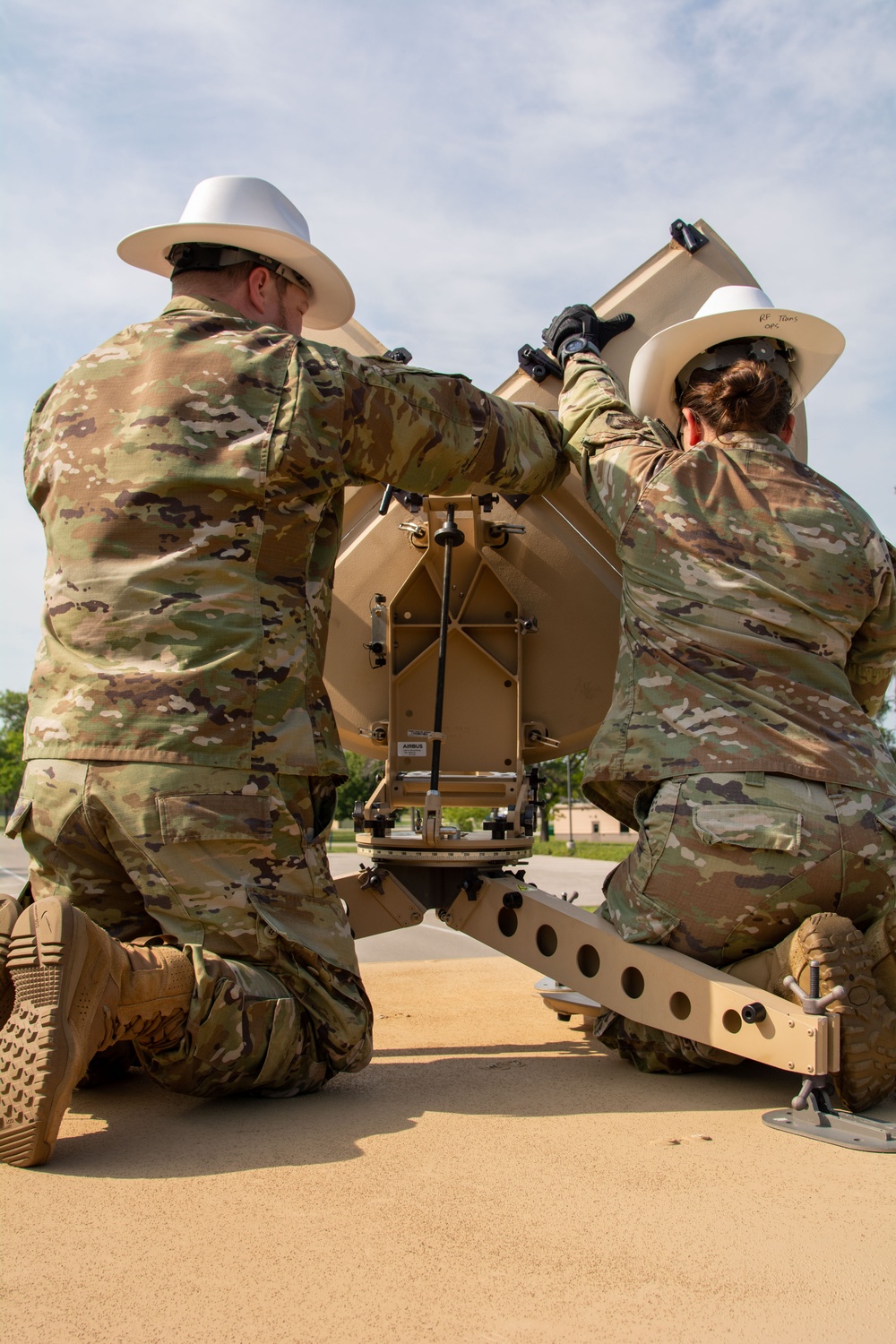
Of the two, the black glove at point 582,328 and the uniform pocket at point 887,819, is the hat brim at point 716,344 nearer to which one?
the black glove at point 582,328

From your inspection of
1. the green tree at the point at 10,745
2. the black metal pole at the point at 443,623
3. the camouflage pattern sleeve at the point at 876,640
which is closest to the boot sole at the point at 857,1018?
the camouflage pattern sleeve at the point at 876,640

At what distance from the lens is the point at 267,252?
10.6 ft

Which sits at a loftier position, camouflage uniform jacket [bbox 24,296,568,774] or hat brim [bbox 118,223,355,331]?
hat brim [bbox 118,223,355,331]

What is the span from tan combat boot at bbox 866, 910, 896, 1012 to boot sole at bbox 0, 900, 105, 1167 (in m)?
1.74

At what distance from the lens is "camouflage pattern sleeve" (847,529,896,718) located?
10.4ft

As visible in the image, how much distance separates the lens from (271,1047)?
2.56 meters

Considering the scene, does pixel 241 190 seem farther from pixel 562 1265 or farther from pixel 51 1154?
pixel 562 1265

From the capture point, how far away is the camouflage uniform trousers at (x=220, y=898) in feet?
8.27

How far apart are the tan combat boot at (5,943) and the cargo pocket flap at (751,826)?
164 cm

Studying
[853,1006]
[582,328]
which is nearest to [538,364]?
[582,328]

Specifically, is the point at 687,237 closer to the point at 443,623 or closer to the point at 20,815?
the point at 443,623

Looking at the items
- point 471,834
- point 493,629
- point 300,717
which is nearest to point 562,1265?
point 300,717

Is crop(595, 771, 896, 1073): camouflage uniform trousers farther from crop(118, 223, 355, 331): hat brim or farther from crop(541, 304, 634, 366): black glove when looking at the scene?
crop(541, 304, 634, 366): black glove

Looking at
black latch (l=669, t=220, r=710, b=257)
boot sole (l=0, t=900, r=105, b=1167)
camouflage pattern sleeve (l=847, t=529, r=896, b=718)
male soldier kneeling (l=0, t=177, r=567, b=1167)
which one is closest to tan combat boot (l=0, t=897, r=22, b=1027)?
male soldier kneeling (l=0, t=177, r=567, b=1167)
